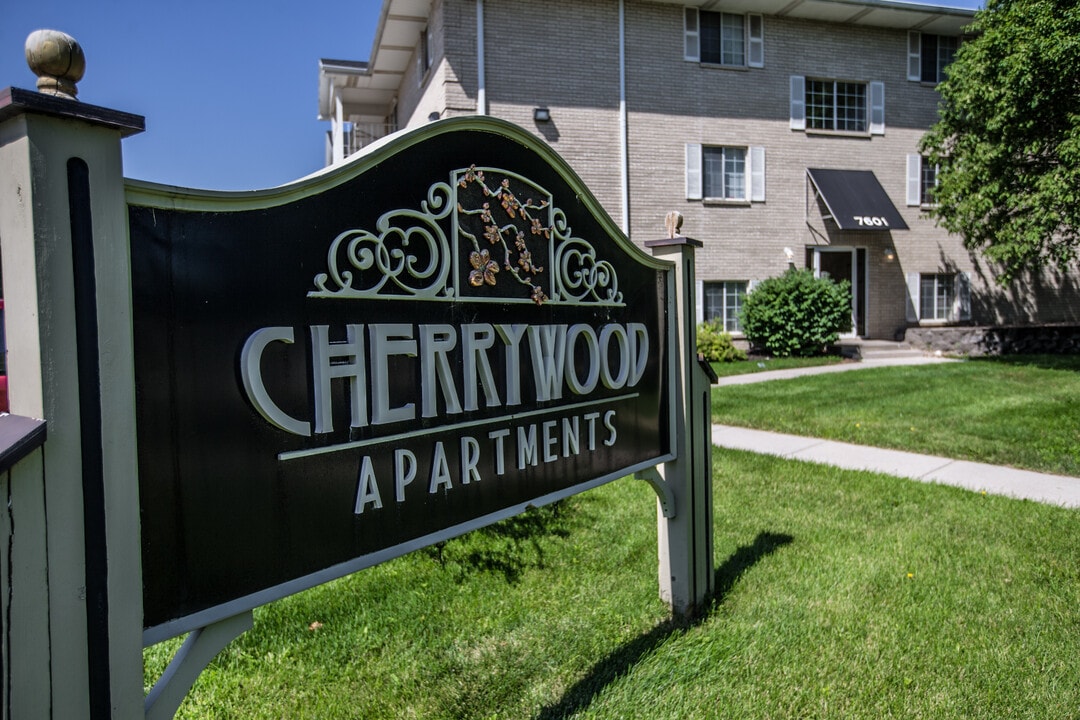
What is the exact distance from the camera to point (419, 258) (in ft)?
7.09

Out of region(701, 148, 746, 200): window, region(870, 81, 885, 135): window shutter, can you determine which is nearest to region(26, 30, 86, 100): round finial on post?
region(701, 148, 746, 200): window

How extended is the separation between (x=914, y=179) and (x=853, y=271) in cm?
272

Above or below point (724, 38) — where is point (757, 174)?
below

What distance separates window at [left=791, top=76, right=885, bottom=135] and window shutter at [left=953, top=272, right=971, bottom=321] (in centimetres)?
423

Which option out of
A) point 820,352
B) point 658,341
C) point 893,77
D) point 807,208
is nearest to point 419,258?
point 658,341

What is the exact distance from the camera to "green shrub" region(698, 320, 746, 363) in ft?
50.5

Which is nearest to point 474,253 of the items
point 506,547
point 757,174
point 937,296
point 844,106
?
point 506,547

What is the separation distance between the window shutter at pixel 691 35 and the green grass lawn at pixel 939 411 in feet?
27.9

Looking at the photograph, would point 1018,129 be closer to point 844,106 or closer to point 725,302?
point 844,106

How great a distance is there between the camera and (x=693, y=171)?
55.7 ft

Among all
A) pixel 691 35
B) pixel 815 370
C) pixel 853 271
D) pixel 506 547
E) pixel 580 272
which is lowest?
pixel 506 547

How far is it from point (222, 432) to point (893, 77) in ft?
67.7

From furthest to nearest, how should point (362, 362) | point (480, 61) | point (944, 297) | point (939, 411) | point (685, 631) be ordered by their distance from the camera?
1. point (944, 297)
2. point (480, 61)
3. point (939, 411)
4. point (685, 631)
5. point (362, 362)

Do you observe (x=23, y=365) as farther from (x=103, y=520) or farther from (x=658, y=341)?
(x=658, y=341)
